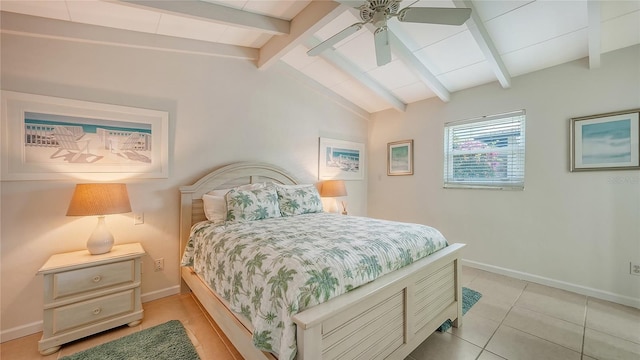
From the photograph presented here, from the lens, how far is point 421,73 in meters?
Result: 3.23

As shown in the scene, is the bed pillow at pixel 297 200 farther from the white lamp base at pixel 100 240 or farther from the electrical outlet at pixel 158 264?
the white lamp base at pixel 100 240

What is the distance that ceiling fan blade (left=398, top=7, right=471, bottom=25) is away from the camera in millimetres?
1693

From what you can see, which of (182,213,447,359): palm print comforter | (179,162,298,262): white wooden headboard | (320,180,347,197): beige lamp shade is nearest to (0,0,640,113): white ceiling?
(179,162,298,262): white wooden headboard

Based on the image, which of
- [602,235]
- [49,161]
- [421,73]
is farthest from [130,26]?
[602,235]

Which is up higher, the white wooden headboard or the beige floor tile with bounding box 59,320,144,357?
the white wooden headboard

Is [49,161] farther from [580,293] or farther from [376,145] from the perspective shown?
[580,293]

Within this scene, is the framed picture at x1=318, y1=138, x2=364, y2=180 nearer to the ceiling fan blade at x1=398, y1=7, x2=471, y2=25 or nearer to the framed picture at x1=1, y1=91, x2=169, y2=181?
the framed picture at x1=1, y1=91, x2=169, y2=181

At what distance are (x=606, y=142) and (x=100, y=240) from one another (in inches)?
188

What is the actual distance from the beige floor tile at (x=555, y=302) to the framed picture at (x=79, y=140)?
12.8 ft

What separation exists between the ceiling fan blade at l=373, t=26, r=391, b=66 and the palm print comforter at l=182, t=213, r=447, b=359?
146 cm

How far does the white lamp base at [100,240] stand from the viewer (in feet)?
6.91

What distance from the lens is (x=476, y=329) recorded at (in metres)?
2.13

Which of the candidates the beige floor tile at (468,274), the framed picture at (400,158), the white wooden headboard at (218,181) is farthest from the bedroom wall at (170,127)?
the beige floor tile at (468,274)

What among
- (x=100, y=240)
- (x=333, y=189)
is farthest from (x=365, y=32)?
(x=100, y=240)
